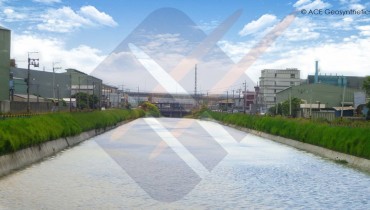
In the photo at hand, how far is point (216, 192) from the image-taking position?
22.3m

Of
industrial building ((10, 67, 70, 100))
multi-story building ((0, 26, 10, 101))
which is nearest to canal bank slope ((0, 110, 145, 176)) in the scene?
multi-story building ((0, 26, 10, 101))

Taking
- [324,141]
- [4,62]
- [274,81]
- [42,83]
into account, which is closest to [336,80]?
[274,81]

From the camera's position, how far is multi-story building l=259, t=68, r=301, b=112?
597 ft

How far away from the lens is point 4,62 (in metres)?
102

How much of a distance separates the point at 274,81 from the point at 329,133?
147780mm

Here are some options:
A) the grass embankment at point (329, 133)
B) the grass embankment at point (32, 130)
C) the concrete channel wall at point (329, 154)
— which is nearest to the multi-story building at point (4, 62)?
the grass embankment at point (32, 130)

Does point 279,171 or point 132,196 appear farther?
point 279,171

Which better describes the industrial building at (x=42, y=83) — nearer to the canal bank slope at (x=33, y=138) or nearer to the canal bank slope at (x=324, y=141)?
the canal bank slope at (x=324, y=141)

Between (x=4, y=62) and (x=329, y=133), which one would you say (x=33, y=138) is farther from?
(x=4, y=62)

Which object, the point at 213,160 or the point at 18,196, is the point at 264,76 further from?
the point at 18,196

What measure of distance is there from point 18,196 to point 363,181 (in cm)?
1799

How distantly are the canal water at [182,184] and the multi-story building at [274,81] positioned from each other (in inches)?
5698

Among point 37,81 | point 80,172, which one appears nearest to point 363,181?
point 80,172

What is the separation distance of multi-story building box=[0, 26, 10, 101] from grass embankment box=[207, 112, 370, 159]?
182ft
